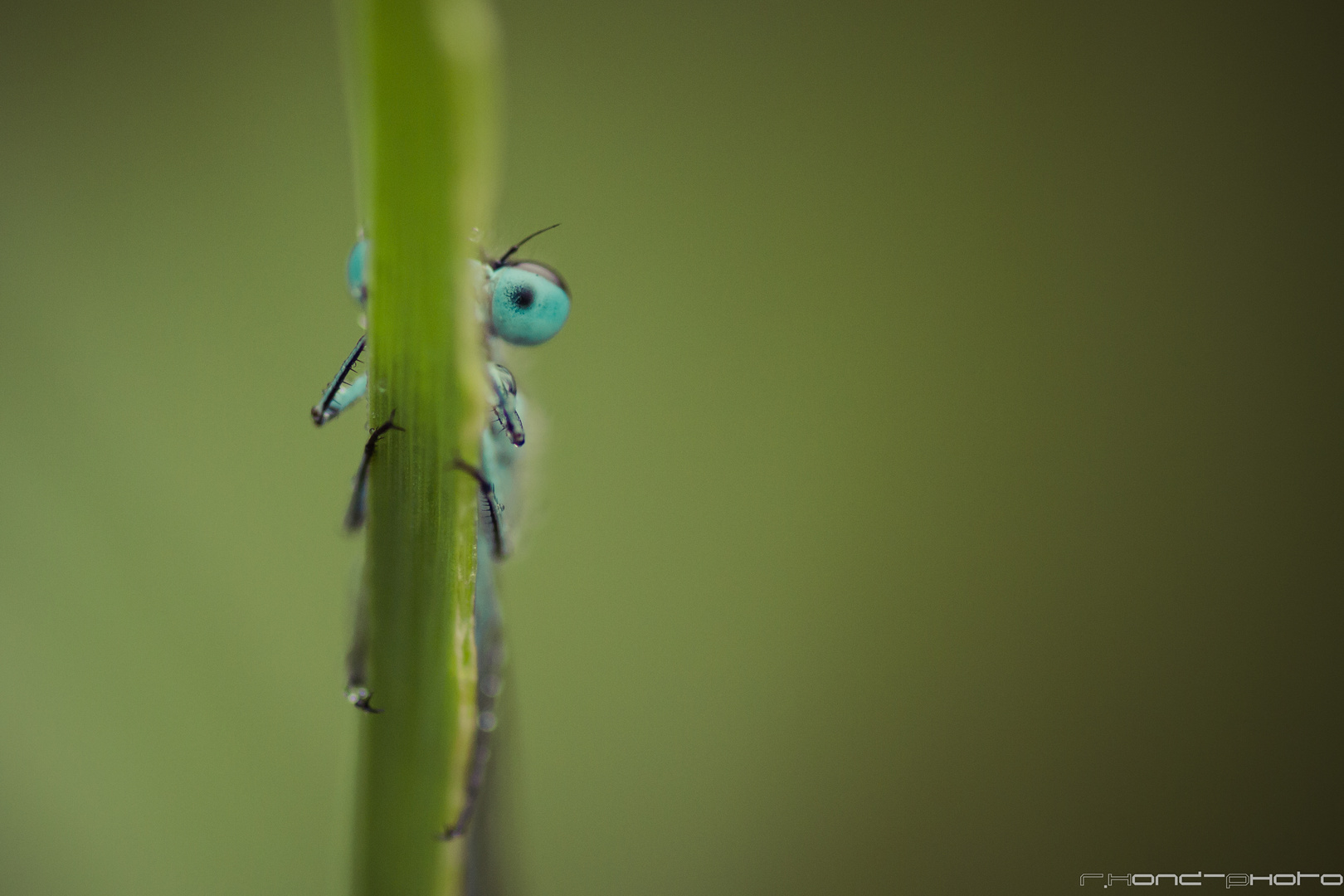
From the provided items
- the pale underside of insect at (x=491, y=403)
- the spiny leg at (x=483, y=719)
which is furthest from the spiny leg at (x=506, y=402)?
the spiny leg at (x=483, y=719)

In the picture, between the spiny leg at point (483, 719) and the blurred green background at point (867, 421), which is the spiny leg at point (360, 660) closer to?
the spiny leg at point (483, 719)

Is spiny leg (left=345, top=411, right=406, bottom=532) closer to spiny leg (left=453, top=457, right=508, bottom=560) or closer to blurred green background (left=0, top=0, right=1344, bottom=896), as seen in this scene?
spiny leg (left=453, top=457, right=508, bottom=560)

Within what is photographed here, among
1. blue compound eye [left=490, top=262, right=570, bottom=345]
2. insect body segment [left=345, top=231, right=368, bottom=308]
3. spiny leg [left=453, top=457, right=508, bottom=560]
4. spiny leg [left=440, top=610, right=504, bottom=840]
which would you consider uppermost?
insect body segment [left=345, top=231, right=368, bottom=308]

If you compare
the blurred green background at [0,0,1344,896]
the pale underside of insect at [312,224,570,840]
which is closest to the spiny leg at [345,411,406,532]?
the pale underside of insect at [312,224,570,840]

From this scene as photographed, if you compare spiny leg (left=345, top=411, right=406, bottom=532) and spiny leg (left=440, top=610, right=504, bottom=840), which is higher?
spiny leg (left=345, top=411, right=406, bottom=532)

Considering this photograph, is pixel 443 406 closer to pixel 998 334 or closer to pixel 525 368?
pixel 525 368

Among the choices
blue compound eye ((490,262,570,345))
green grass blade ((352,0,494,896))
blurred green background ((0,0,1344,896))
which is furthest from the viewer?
blurred green background ((0,0,1344,896))

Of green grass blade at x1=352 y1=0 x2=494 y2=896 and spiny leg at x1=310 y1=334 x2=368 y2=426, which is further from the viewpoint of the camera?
spiny leg at x1=310 y1=334 x2=368 y2=426

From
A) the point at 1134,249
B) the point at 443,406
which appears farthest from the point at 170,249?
the point at 1134,249

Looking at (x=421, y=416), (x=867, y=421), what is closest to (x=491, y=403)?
(x=421, y=416)
